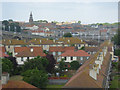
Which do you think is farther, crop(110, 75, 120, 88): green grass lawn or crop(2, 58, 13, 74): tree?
crop(2, 58, 13, 74): tree

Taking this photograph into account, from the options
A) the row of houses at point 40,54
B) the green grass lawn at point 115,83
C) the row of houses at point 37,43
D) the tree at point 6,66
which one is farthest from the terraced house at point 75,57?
the row of houses at point 37,43

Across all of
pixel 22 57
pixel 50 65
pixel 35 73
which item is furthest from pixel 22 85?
pixel 22 57

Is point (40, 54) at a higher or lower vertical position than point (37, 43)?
lower

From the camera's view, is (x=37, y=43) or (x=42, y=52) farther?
(x=37, y=43)

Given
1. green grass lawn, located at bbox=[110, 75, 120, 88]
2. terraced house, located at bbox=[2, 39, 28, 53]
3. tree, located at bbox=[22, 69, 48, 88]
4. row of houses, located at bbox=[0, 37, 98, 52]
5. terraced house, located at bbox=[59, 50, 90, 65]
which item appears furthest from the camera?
row of houses, located at bbox=[0, 37, 98, 52]

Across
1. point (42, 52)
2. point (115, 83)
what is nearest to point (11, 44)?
point (42, 52)

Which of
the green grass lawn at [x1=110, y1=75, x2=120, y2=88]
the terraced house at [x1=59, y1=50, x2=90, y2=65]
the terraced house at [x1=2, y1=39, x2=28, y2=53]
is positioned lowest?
the green grass lawn at [x1=110, y1=75, x2=120, y2=88]

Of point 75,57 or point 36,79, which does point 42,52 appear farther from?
point 36,79

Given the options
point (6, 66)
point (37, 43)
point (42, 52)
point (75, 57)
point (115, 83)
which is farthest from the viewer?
point (37, 43)

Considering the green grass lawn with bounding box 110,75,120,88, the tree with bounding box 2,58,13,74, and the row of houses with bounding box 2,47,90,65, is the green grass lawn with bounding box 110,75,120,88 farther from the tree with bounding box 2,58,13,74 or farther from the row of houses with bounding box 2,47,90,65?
the tree with bounding box 2,58,13,74

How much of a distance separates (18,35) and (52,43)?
606 inches

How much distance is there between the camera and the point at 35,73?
16078 millimetres

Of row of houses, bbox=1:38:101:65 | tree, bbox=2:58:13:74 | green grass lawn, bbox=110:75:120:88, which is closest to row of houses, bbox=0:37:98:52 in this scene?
row of houses, bbox=1:38:101:65

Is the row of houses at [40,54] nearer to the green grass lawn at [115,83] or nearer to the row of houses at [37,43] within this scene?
the green grass lawn at [115,83]
